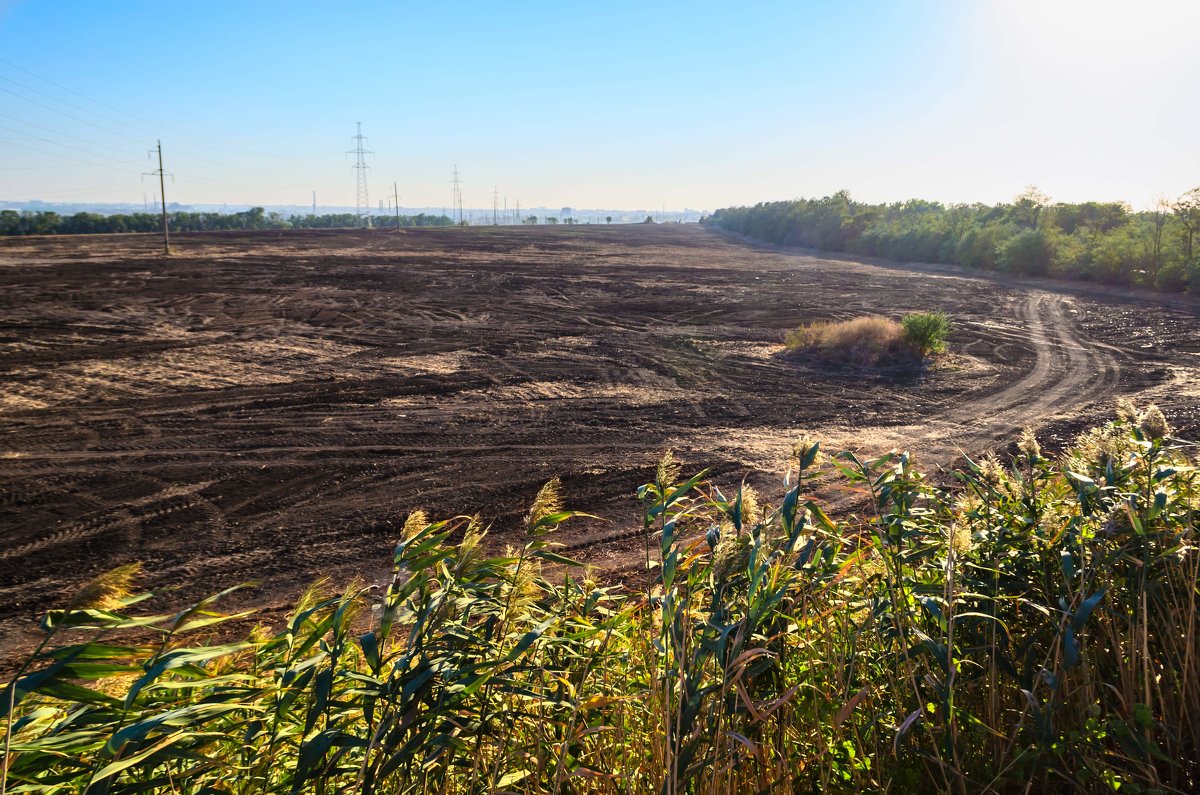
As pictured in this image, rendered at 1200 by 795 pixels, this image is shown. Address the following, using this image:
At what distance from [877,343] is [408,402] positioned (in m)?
11.6

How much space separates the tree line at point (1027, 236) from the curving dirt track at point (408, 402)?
4169mm

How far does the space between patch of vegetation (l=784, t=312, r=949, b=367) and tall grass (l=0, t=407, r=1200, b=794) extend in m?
14.6

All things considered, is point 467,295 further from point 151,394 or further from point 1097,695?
point 1097,695

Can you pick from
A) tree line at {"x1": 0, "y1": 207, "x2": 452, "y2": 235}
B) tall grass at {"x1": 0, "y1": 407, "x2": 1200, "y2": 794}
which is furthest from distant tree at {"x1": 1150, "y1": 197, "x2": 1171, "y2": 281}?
tree line at {"x1": 0, "y1": 207, "x2": 452, "y2": 235}

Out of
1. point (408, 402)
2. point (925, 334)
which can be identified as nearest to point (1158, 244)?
point (925, 334)

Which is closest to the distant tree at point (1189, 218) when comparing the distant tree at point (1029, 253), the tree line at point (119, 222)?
the distant tree at point (1029, 253)

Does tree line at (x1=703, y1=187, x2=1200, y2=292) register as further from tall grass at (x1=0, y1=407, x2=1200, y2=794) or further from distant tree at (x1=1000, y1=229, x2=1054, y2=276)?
tall grass at (x1=0, y1=407, x2=1200, y2=794)

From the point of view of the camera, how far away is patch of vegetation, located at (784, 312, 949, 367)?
17.1 metres

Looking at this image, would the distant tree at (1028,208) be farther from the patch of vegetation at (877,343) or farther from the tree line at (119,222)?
the tree line at (119,222)

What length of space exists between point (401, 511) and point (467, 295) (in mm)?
19749

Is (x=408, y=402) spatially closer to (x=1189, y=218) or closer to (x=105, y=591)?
(x=105, y=591)

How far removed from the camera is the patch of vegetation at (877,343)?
674 inches

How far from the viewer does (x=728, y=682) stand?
6.89 feet

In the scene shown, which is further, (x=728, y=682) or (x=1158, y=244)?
(x=1158, y=244)
